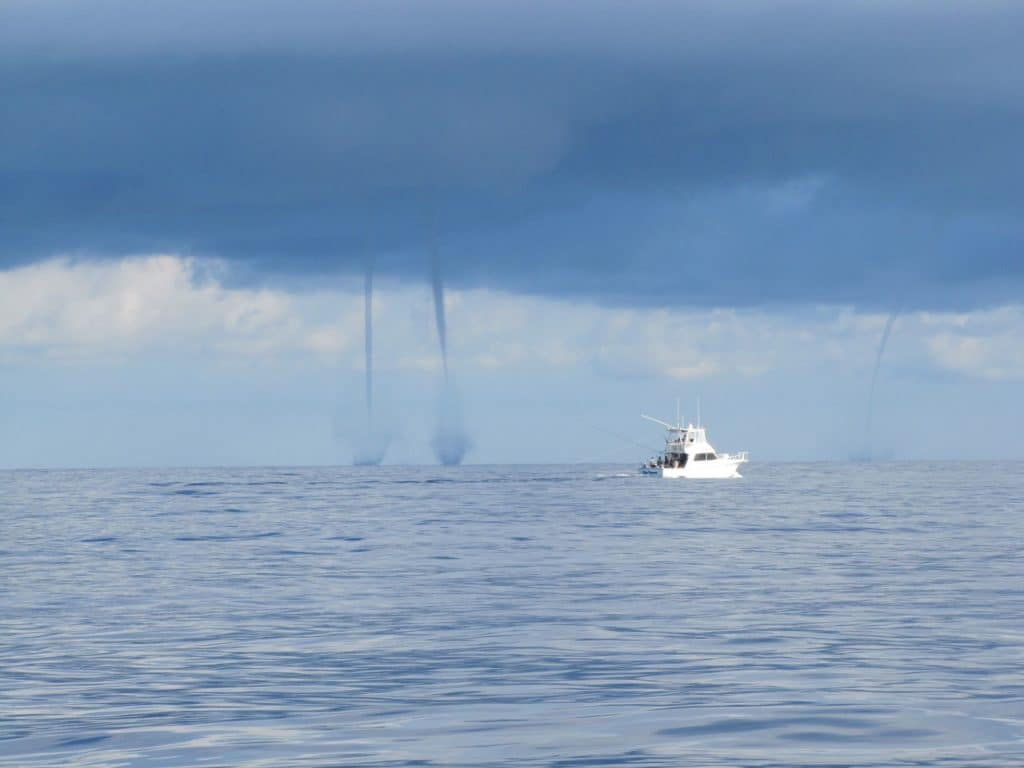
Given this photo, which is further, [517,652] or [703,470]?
[703,470]

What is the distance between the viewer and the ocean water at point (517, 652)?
56.8 feet

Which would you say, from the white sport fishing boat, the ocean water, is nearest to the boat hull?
the white sport fishing boat

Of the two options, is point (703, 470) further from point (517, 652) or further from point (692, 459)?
point (517, 652)

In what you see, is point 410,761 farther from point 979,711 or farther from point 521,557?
point 521,557

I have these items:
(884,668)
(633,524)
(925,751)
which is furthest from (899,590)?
(633,524)

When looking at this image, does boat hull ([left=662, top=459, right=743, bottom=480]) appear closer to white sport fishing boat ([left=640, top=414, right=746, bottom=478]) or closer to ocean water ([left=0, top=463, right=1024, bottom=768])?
white sport fishing boat ([left=640, top=414, right=746, bottom=478])

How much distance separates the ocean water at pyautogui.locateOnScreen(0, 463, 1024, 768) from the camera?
17312mm

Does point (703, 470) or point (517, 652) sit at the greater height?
point (703, 470)

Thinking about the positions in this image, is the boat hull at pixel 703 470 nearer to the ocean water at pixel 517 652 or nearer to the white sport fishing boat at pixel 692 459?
the white sport fishing boat at pixel 692 459

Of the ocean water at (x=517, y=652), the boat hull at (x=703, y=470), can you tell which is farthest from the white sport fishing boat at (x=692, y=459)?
the ocean water at (x=517, y=652)

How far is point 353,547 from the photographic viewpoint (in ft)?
188

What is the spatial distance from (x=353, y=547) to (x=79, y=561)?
1156 cm

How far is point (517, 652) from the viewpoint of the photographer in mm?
25750

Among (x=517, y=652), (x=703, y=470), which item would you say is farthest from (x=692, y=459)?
(x=517, y=652)
